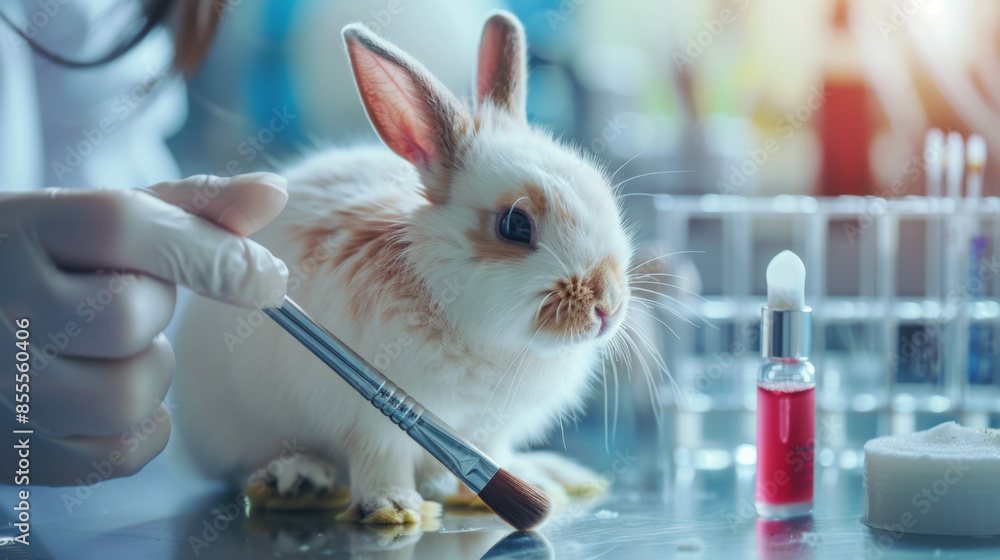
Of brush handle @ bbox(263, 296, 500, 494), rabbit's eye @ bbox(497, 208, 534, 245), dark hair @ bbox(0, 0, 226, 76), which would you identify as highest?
dark hair @ bbox(0, 0, 226, 76)

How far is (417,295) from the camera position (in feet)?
2.31

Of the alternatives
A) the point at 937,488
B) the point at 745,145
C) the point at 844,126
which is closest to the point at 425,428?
the point at 937,488

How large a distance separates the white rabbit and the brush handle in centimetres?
4

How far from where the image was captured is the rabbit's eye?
2.24 ft

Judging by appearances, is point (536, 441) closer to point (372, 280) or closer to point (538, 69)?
point (372, 280)

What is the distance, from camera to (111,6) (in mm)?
882

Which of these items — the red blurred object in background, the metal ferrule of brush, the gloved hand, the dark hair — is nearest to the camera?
the gloved hand

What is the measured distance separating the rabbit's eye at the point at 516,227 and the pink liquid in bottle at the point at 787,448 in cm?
28

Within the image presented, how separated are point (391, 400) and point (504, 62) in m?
0.36

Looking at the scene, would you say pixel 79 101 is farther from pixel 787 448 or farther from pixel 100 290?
pixel 787 448

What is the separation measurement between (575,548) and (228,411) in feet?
1.22

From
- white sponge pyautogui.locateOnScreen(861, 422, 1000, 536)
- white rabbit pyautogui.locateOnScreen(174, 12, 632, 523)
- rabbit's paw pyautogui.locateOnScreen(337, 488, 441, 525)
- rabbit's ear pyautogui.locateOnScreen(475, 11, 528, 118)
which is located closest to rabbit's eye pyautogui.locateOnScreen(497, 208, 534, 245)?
white rabbit pyautogui.locateOnScreen(174, 12, 632, 523)

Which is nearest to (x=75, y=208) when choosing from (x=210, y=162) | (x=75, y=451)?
(x=75, y=451)

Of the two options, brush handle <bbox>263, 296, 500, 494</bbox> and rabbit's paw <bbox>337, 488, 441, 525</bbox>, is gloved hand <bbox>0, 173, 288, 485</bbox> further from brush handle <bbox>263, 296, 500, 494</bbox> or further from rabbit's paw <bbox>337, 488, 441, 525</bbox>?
rabbit's paw <bbox>337, 488, 441, 525</bbox>
